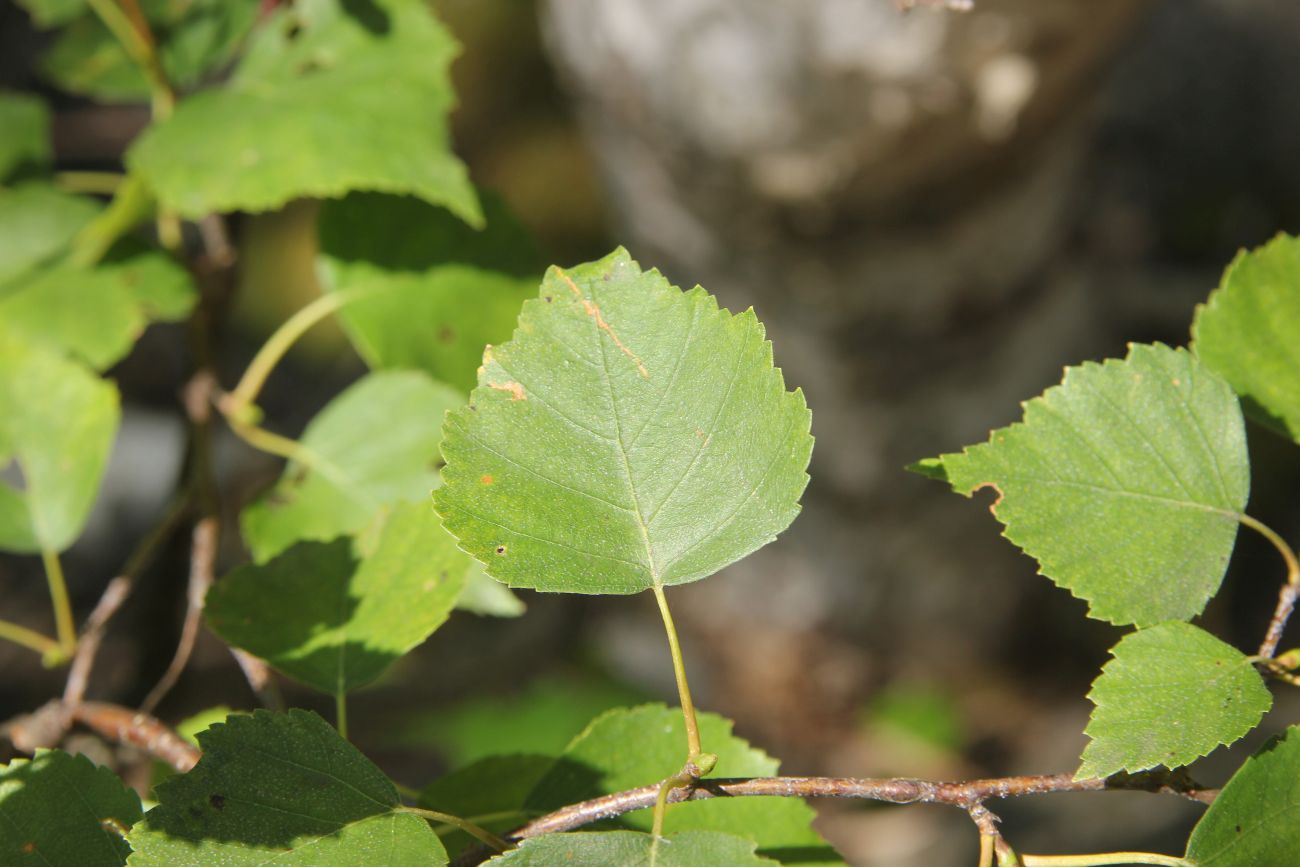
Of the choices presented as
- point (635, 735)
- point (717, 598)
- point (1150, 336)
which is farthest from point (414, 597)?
point (1150, 336)

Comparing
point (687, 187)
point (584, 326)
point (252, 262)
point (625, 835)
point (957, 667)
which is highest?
point (584, 326)

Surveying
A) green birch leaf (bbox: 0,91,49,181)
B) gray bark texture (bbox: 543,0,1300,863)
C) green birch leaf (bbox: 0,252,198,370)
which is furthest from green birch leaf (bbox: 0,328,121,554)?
gray bark texture (bbox: 543,0,1300,863)

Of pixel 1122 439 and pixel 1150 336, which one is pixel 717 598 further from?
pixel 1122 439

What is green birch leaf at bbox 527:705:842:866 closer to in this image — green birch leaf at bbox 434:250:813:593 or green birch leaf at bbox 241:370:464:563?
green birch leaf at bbox 434:250:813:593

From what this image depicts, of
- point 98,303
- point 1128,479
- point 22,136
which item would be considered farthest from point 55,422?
point 1128,479

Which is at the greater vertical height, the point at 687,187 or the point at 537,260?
the point at 537,260

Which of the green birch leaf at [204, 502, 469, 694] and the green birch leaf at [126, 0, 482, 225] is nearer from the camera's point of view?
the green birch leaf at [204, 502, 469, 694]
